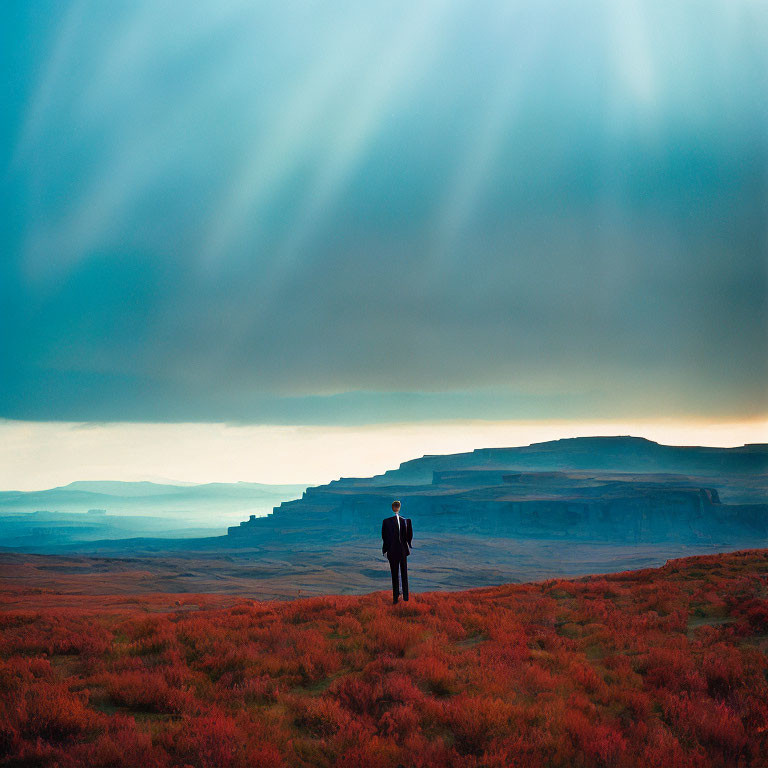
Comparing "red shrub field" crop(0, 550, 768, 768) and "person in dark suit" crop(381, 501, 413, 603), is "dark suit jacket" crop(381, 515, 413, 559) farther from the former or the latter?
"red shrub field" crop(0, 550, 768, 768)

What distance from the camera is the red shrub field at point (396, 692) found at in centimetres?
612

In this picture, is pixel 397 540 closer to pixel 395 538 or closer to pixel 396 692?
pixel 395 538

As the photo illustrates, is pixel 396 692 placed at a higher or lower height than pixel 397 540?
lower

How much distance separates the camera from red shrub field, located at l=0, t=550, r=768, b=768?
20.1ft

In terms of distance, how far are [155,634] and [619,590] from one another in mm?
12524

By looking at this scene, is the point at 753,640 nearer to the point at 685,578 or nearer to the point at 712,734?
the point at 712,734

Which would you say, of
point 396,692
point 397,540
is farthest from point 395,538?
point 396,692

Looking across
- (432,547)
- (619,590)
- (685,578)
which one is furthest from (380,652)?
(432,547)

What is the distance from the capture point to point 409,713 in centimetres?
684

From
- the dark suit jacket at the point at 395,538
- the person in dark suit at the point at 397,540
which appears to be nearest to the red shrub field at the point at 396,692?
the person in dark suit at the point at 397,540

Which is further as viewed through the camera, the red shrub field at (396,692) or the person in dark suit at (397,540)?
the person in dark suit at (397,540)

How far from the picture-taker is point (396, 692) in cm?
756

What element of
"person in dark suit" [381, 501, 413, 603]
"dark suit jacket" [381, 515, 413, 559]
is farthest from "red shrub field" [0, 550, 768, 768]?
"dark suit jacket" [381, 515, 413, 559]

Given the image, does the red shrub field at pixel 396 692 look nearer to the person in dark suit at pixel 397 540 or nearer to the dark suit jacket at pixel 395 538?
the person in dark suit at pixel 397 540
